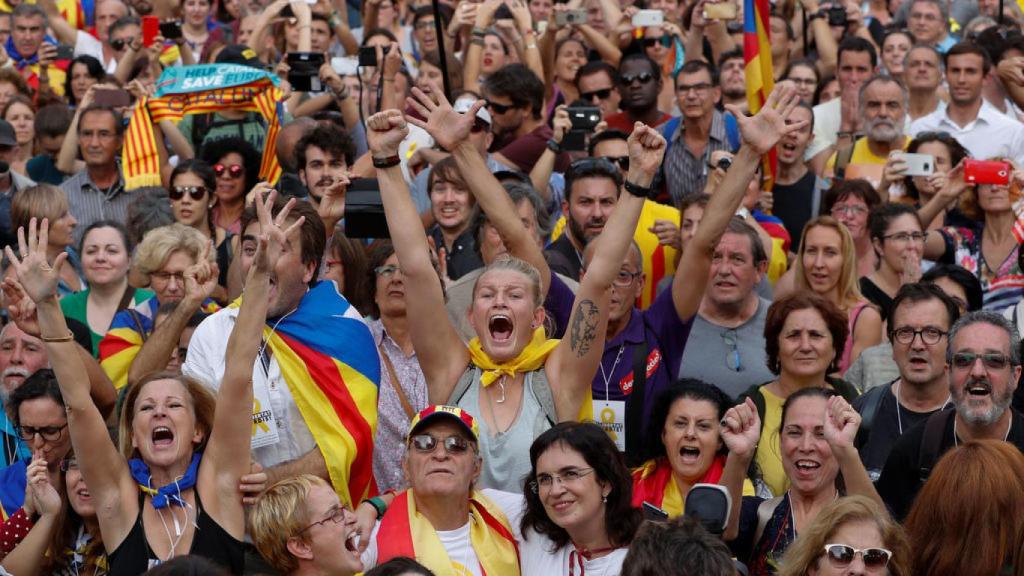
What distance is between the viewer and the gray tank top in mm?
6062

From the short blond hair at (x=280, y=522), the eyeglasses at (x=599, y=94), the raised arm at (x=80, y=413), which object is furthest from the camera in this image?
the eyeglasses at (x=599, y=94)

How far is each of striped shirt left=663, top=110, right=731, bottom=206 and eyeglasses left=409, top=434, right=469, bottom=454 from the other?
391 centimetres

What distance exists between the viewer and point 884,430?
6.56 metres

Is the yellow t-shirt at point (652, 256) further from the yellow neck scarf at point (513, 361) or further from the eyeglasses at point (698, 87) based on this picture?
the yellow neck scarf at point (513, 361)

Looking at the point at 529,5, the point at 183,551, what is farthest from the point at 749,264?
the point at 529,5

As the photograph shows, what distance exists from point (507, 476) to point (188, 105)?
4789 millimetres

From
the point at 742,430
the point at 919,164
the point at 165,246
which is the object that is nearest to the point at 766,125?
the point at 742,430

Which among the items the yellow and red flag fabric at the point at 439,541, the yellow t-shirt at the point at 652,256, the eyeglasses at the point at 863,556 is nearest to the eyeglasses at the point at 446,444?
the yellow and red flag fabric at the point at 439,541

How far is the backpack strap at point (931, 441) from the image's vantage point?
19.7 feet

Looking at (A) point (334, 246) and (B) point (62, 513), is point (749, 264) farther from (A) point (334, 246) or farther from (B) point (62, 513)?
(B) point (62, 513)

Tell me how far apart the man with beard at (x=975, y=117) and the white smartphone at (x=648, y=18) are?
2247 mm

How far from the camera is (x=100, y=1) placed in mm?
13523

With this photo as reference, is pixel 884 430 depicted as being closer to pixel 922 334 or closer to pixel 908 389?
pixel 908 389

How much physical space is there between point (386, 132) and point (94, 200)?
412 centimetres
